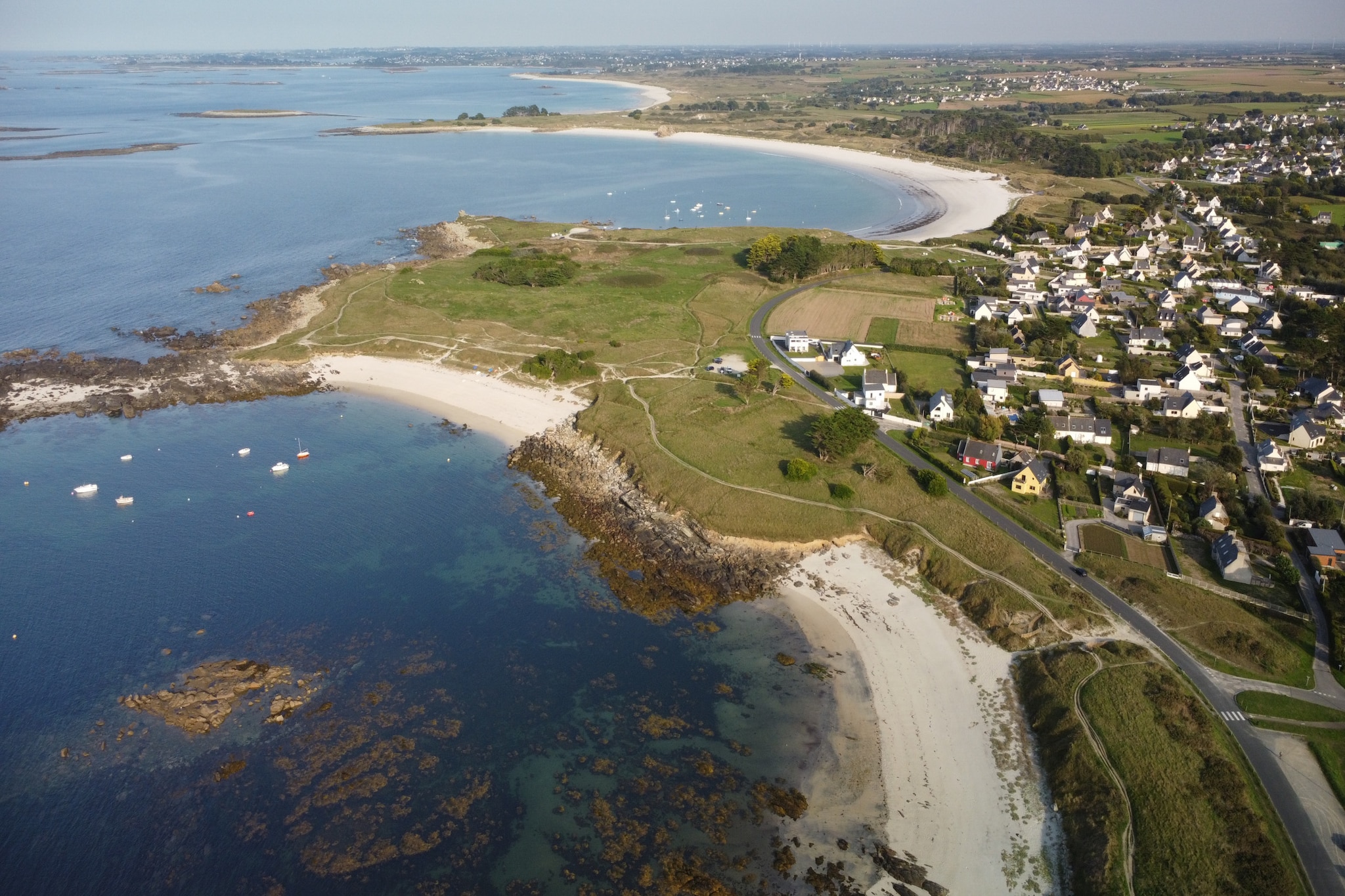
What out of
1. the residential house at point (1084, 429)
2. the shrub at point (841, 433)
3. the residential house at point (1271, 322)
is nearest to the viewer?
the shrub at point (841, 433)

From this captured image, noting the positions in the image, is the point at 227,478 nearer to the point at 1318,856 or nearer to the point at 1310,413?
the point at 1318,856

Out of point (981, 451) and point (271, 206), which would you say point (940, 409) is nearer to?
point (981, 451)

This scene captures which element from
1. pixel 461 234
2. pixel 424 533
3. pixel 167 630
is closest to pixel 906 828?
pixel 424 533

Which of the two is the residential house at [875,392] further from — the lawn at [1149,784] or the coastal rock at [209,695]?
the coastal rock at [209,695]

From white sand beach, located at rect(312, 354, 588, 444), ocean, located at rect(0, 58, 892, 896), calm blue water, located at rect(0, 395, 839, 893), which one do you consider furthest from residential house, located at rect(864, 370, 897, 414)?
calm blue water, located at rect(0, 395, 839, 893)

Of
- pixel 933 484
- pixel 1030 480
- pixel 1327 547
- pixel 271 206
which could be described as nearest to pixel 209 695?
pixel 933 484

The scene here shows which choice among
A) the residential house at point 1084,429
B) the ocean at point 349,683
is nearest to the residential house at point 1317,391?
the residential house at point 1084,429

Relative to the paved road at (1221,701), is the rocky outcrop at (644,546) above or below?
below
